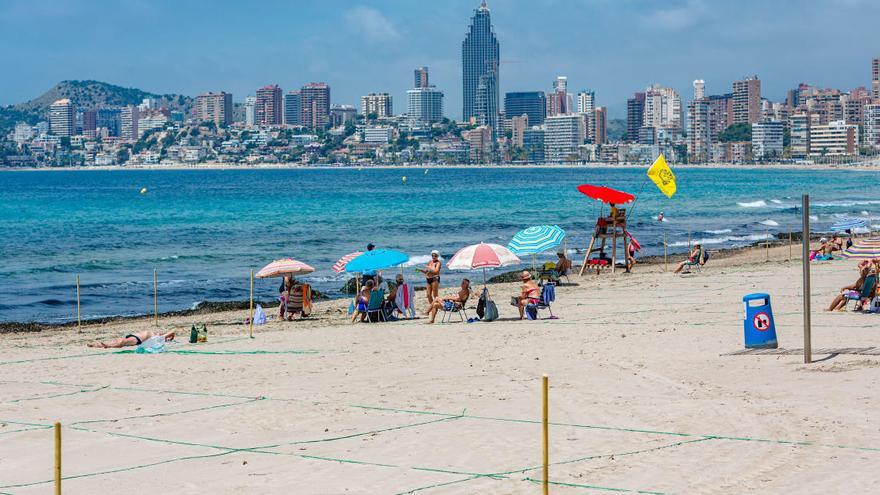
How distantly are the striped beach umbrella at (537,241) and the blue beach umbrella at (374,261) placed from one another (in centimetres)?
324

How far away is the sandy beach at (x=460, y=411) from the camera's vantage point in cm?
907

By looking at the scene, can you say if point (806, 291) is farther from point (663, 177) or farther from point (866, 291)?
point (663, 177)

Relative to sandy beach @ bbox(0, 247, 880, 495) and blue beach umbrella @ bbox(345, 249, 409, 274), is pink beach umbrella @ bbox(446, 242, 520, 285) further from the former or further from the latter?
sandy beach @ bbox(0, 247, 880, 495)


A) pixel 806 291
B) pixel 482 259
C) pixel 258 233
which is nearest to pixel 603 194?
pixel 482 259

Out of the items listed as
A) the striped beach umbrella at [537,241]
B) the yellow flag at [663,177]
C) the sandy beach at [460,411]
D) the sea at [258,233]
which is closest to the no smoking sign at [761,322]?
the sandy beach at [460,411]

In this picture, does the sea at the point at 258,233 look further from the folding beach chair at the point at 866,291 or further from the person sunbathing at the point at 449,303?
the folding beach chair at the point at 866,291

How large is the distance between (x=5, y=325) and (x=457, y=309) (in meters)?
9.97

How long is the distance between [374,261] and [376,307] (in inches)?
34.3

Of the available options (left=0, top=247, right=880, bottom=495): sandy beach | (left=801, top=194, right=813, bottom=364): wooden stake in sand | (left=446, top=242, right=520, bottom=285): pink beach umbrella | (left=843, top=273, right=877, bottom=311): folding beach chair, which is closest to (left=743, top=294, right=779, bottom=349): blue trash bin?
(left=0, top=247, right=880, bottom=495): sandy beach

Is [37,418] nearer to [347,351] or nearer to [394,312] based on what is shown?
[347,351]

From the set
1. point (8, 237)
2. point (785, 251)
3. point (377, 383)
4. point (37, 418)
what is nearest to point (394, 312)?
point (377, 383)

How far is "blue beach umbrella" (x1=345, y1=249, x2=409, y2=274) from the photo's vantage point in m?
20.5

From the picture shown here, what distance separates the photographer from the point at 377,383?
13273 mm

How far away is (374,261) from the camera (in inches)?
814
